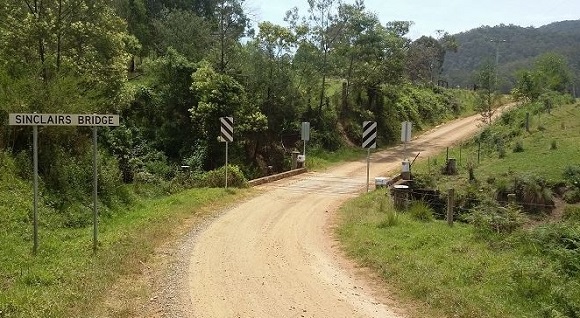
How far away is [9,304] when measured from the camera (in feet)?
21.4

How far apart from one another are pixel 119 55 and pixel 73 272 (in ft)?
52.0

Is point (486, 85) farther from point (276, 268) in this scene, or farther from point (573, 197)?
point (276, 268)

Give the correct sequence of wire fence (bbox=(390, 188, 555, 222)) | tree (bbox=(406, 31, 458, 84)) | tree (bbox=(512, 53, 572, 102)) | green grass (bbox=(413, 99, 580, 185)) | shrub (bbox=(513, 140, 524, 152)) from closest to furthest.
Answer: wire fence (bbox=(390, 188, 555, 222)), green grass (bbox=(413, 99, 580, 185)), shrub (bbox=(513, 140, 524, 152)), tree (bbox=(512, 53, 572, 102)), tree (bbox=(406, 31, 458, 84))

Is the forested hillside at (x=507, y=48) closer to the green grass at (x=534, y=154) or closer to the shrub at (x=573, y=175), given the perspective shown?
the green grass at (x=534, y=154)

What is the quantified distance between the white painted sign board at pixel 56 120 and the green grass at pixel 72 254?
2322mm

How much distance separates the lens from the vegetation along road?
7.14 m

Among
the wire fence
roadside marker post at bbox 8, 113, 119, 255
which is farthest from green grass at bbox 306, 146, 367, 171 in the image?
roadside marker post at bbox 8, 113, 119, 255

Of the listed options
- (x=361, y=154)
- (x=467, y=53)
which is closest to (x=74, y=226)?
(x=361, y=154)

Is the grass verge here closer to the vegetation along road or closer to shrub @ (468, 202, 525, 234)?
the vegetation along road

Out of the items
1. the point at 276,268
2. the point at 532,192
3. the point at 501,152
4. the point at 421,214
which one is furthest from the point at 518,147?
the point at 276,268

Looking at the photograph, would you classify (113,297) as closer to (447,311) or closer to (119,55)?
(447,311)

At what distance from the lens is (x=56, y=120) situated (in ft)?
29.7

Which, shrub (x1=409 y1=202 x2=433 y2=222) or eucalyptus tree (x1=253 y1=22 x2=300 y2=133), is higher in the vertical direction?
eucalyptus tree (x1=253 y1=22 x2=300 y2=133)

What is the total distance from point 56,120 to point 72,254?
2401mm
